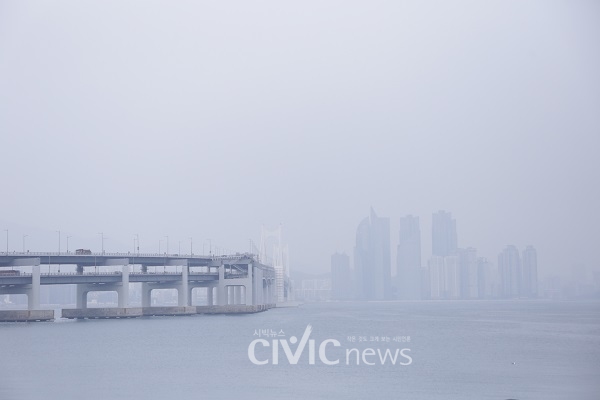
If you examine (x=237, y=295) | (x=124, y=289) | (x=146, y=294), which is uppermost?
(x=124, y=289)

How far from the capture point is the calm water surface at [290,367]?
74.9ft

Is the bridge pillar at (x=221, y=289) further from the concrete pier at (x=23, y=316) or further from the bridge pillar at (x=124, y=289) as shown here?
the concrete pier at (x=23, y=316)

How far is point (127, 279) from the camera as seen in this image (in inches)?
2288

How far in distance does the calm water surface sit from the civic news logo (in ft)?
0.72

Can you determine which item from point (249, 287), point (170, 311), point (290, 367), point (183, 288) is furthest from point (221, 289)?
point (290, 367)

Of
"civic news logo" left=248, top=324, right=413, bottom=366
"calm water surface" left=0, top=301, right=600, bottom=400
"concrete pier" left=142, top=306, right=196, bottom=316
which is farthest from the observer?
"concrete pier" left=142, top=306, right=196, bottom=316

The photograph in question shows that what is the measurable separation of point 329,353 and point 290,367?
14.2 feet

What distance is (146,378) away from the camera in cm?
2591

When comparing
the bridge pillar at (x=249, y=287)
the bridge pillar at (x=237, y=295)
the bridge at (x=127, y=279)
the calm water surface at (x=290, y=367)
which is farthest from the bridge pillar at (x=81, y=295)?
the bridge pillar at (x=237, y=295)

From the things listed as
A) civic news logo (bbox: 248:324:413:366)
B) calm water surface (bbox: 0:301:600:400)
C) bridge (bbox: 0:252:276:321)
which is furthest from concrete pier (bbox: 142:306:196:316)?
civic news logo (bbox: 248:324:413:366)

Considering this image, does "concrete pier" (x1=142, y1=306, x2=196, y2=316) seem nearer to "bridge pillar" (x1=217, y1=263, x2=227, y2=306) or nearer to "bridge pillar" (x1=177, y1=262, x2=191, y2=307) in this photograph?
"bridge pillar" (x1=177, y1=262, x2=191, y2=307)

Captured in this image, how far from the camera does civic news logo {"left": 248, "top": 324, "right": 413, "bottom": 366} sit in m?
29.5

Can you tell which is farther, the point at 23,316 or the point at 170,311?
the point at 170,311

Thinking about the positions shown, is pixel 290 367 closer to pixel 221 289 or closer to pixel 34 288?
pixel 34 288
